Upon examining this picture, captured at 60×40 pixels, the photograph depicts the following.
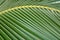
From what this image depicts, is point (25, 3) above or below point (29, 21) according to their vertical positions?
above

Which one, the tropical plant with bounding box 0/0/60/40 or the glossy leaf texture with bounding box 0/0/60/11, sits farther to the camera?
the glossy leaf texture with bounding box 0/0/60/11

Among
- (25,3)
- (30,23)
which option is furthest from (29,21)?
(25,3)

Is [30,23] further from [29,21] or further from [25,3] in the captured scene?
[25,3]

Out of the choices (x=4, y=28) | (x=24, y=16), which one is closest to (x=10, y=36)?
(x=4, y=28)

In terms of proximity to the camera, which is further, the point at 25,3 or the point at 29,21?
the point at 25,3

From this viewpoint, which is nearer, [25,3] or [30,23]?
[30,23]

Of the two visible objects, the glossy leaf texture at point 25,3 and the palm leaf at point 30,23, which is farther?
the glossy leaf texture at point 25,3

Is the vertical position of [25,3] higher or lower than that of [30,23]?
higher

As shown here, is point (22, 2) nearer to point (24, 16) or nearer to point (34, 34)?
point (24, 16)
